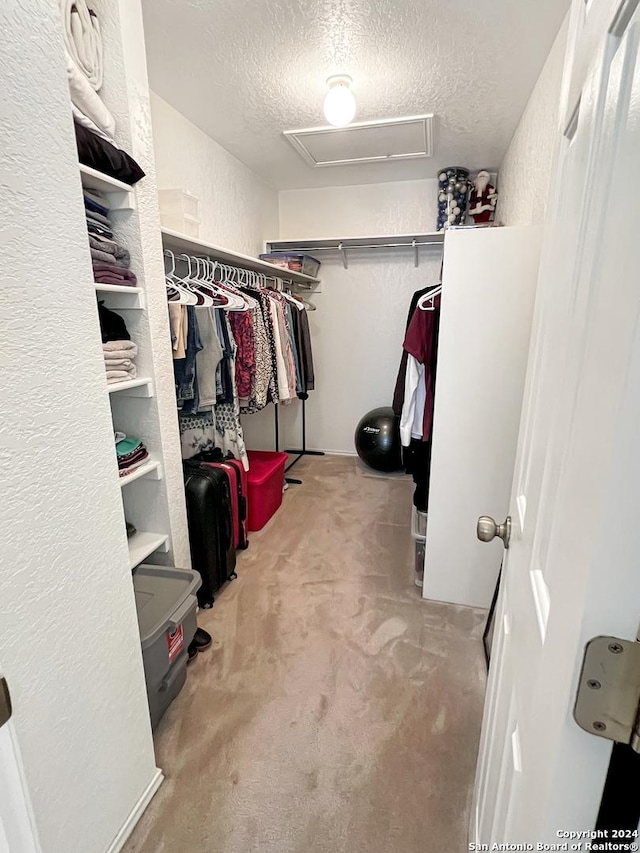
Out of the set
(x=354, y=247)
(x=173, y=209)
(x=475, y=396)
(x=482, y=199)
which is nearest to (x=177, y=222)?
(x=173, y=209)

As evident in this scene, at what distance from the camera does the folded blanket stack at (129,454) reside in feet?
5.36

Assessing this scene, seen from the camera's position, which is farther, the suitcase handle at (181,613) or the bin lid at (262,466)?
the bin lid at (262,466)

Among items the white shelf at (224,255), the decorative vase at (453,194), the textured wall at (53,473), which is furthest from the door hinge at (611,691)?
the decorative vase at (453,194)

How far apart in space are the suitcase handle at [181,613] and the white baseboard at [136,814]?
0.41m

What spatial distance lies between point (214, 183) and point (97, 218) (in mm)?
1643

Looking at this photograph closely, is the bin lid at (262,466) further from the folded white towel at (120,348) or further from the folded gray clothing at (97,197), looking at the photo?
the folded gray clothing at (97,197)

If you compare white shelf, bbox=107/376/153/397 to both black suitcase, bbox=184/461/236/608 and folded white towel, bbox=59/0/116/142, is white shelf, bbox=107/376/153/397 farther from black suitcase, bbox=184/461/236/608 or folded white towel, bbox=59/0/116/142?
folded white towel, bbox=59/0/116/142

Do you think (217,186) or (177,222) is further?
(217,186)

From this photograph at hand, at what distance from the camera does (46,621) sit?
878 mm

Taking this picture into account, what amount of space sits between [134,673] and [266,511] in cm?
179

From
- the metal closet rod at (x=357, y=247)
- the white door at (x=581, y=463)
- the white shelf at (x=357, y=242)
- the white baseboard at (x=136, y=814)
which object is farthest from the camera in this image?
the metal closet rod at (x=357, y=247)

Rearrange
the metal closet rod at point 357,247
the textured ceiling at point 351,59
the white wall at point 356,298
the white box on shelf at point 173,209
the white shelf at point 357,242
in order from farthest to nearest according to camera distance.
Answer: the white wall at point 356,298
the metal closet rod at point 357,247
the white shelf at point 357,242
the white box on shelf at point 173,209
the textured ceiling at point 351,59

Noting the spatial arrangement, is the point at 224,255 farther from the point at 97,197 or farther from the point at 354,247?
the point at 354,247

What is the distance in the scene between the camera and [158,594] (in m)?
1.60
